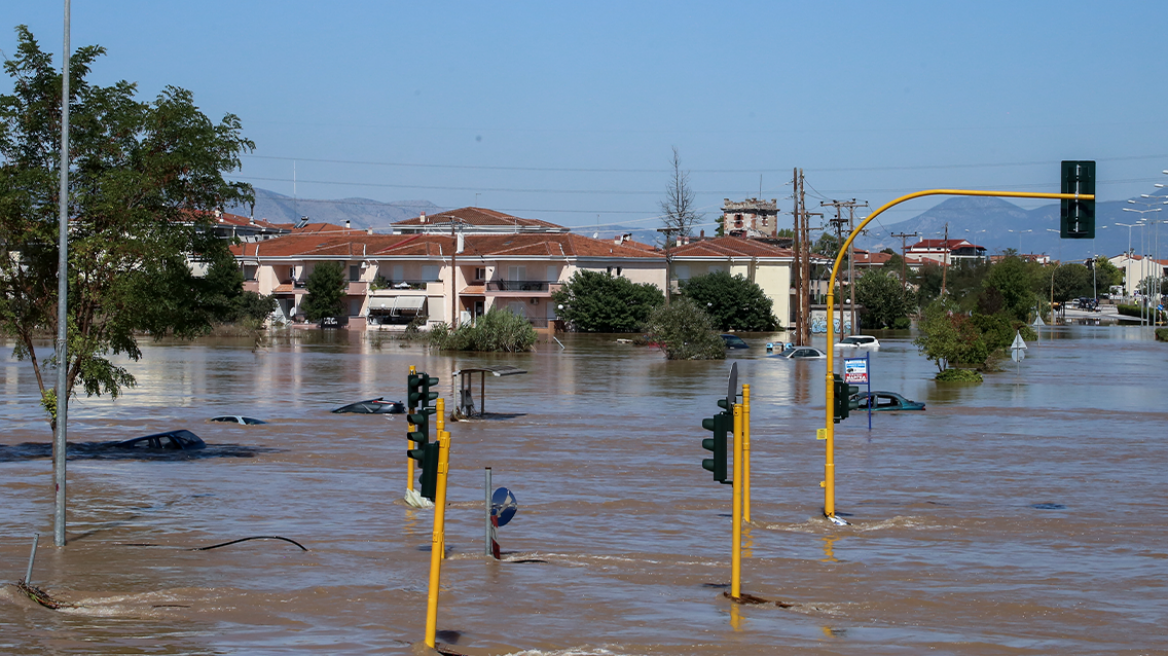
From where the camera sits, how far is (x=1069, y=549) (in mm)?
17531

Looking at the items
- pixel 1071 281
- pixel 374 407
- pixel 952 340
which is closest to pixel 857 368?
pixel 374 407

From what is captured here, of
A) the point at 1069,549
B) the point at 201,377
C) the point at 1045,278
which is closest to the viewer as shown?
the point at 1069,549

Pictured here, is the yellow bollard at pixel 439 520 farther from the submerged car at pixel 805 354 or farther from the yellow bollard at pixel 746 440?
the submerged car at pixel 805 354

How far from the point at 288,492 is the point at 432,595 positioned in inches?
473

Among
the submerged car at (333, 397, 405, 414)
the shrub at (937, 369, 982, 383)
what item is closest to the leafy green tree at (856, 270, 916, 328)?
the shrub at (937, 369, 982, 383)

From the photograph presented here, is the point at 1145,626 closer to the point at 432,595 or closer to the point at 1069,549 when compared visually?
the point at 1069,549

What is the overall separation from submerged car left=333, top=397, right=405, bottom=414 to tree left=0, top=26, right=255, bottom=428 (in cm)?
1276

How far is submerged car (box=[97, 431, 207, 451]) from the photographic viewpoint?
27391 millimetres

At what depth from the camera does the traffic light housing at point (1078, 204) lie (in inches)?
645

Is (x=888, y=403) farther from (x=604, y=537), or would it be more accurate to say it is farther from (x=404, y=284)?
(x=404, y=284)

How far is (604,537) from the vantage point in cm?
1798

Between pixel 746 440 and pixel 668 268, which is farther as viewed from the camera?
pixel 668 268

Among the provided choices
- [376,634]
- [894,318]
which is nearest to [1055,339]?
[894,318]

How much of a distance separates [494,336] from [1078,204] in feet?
177
